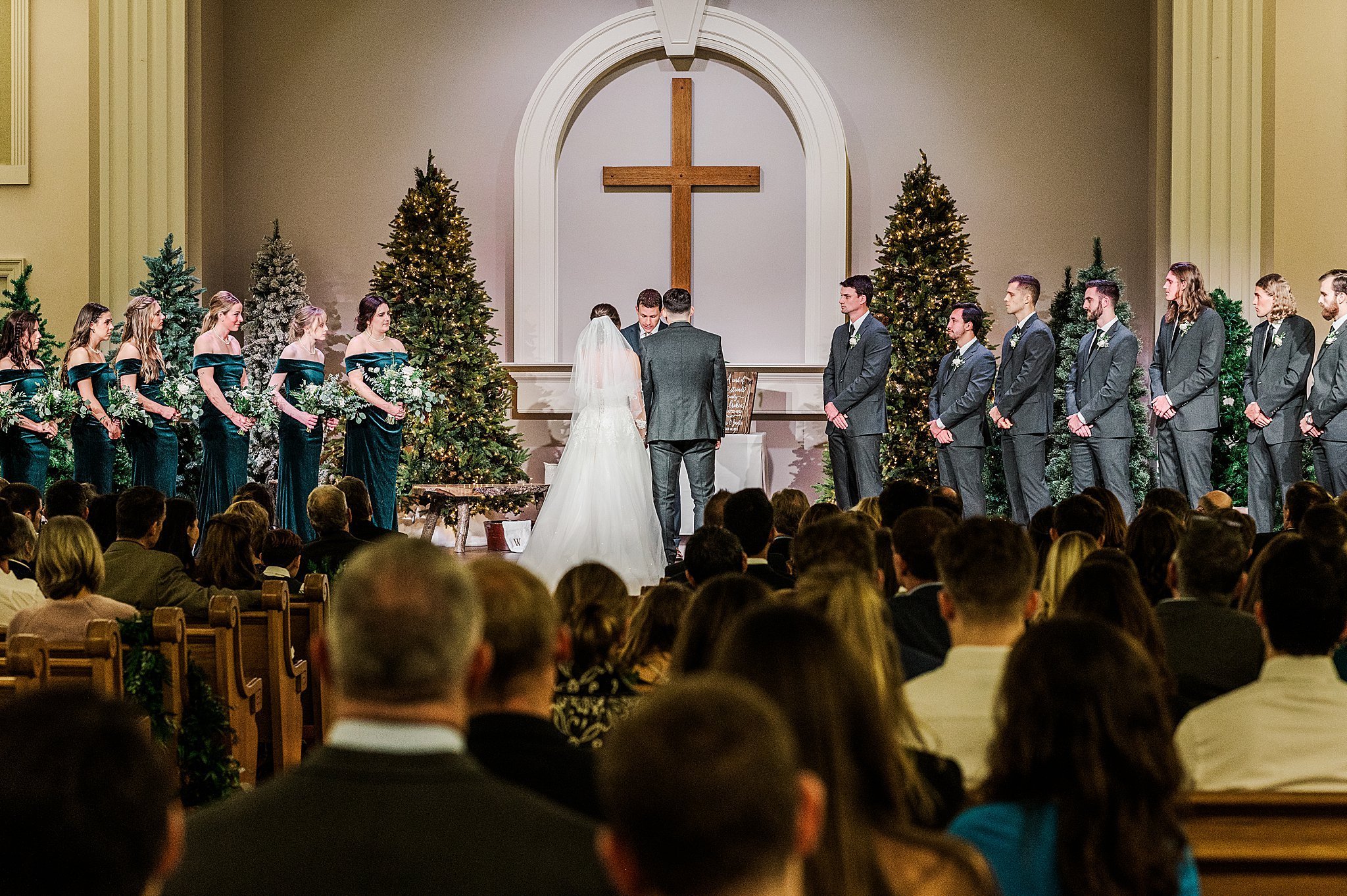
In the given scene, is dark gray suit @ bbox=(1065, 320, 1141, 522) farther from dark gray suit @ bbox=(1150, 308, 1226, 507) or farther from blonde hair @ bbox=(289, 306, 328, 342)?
blonde hair @ bbox=(289, 306, 328, 342)

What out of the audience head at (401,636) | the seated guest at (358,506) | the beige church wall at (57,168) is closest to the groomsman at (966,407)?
the seated guest at (358,506)

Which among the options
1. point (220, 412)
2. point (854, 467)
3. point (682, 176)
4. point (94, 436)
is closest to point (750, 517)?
point (854, 467)

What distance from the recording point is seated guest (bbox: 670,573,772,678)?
8.32 feet

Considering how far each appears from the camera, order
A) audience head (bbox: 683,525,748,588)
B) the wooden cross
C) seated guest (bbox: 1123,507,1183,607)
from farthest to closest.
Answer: the wooden cross
seated guest (bbox: 1123,507,1183,607)
audience head (bbox: 683,525,748,588)

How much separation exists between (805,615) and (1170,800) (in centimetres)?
51

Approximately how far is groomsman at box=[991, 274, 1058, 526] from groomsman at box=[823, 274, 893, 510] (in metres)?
0.86

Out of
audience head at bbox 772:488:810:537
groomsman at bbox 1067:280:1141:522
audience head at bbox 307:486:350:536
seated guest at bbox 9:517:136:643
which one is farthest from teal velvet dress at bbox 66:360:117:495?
groomsman at bbox 1067:280:1141:522

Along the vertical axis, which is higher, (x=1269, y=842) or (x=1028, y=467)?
(x=1028, y=467)

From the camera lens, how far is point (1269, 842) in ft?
7.20

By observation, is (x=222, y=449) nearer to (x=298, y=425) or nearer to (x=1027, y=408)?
(x=298, y=425)

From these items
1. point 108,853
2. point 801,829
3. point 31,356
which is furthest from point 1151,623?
point 31,356

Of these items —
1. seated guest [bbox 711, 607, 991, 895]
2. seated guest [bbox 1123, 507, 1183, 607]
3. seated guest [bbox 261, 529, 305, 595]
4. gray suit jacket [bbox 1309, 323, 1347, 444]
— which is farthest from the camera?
gray suit jacket [bbox 1309, 323, 1347, 444]

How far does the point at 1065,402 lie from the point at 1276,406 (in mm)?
1952

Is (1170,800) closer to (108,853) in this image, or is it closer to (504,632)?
(504,632)
